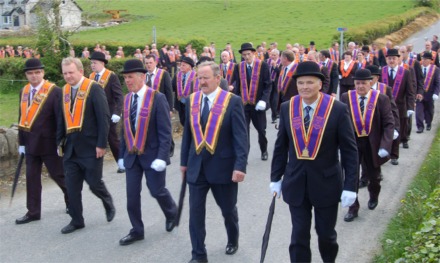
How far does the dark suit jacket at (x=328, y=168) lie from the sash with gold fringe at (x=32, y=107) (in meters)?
3.77

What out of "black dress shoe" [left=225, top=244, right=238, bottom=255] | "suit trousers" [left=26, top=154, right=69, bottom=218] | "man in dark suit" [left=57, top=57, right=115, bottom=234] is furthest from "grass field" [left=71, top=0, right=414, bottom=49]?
"black dress shoe" [left=225, top=244, right=238, bottom=255]

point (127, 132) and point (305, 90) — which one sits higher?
point (305, 90)

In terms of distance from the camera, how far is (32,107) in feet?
24.9

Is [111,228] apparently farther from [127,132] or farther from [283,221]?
[283,221]

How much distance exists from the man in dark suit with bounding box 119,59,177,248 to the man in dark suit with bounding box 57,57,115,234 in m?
0.43

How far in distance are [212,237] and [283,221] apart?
3.59 feet

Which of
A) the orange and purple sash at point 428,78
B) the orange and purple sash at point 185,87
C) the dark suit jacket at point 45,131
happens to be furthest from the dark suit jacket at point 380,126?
the orange and purple sash at point 428,78

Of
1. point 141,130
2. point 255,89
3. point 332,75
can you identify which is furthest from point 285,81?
point 141,130

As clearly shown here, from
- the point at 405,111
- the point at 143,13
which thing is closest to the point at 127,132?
the point at 405,111

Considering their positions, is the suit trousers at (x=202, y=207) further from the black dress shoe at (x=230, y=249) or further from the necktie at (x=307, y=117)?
the necktie at (x=307, y=117)

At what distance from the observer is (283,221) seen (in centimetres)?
752

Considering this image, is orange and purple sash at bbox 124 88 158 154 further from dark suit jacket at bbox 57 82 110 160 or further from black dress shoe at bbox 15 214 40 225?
black dress shoe at bbox 15 214 40 225

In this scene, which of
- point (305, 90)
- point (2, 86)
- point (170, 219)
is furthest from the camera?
point (2, 86)

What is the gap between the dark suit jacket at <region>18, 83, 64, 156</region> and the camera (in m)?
7.57
